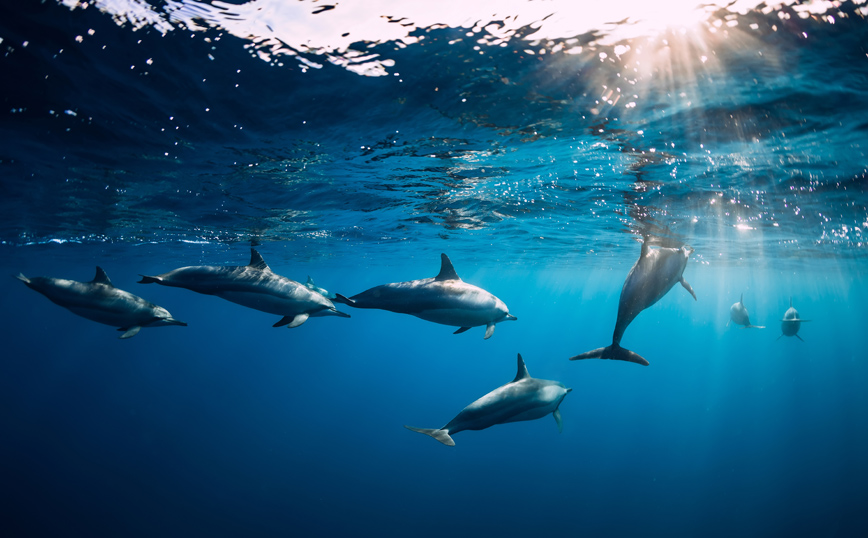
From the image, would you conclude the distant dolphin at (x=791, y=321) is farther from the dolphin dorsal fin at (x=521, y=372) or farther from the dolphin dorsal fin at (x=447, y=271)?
the dolphin dorsal fin at (x=447, y=271)

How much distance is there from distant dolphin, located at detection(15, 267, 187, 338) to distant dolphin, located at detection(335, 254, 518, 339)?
9.69 ft

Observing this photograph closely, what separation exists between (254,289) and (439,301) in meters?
2.63

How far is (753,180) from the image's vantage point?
1164 centimetres

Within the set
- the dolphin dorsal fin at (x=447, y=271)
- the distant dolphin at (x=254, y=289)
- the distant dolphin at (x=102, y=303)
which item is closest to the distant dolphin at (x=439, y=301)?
the dolphin dorsal fin at (x=447, y=271)

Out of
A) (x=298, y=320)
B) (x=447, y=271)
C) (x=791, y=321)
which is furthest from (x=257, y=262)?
(x=791, y=321)

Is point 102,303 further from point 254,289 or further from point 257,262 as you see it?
point 254,289

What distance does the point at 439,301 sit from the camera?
5469 mm

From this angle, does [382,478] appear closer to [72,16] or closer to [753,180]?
[753,180]

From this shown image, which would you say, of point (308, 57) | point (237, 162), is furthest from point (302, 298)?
point (237, 162)

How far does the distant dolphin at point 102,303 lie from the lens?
5.65 m

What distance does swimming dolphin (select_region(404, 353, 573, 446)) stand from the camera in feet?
19.6

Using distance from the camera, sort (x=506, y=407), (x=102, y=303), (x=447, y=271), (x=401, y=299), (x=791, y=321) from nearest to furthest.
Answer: (x=401, y=299) → (x=102, y=303) → (x=506, y=407) → (x=447, y=271) → (x=791, y=321)

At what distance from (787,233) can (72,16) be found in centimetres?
2735

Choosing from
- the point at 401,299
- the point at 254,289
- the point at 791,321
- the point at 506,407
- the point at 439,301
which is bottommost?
the point at 791,321
